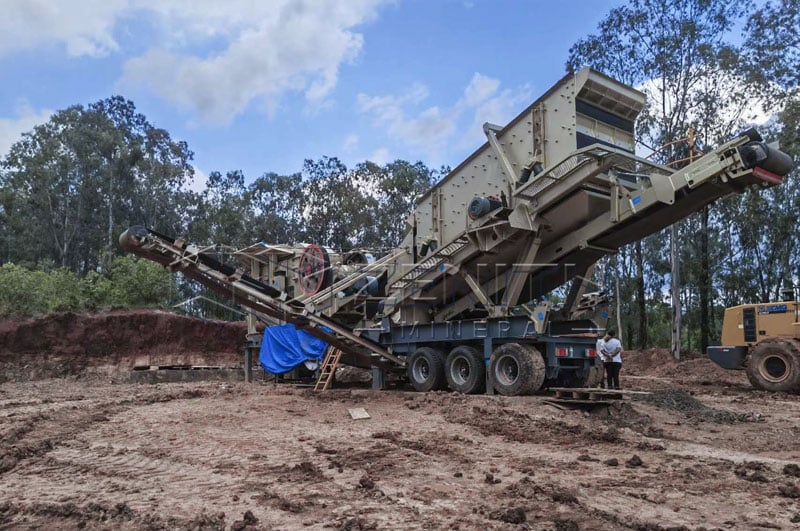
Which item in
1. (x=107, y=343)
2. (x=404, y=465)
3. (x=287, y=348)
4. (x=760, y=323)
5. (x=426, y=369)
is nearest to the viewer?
(x=404, y=465)

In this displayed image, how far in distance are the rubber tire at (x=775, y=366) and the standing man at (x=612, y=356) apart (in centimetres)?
475

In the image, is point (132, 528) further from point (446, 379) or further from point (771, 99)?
point (771, 99)

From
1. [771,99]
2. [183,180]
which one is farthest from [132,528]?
[183,180]

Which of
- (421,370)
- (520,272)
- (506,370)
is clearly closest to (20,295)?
(421,370)

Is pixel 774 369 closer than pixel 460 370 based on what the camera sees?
No

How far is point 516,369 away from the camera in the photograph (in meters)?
12.0

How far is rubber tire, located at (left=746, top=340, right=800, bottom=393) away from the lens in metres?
14.1

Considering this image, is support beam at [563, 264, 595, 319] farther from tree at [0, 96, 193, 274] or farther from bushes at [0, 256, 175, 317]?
tree at [0, 96, 193, 274]

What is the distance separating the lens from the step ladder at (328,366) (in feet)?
50.0

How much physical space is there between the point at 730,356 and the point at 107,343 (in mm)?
20698

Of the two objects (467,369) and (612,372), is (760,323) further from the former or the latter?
(467,369)

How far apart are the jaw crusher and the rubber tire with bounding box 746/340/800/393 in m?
4.57

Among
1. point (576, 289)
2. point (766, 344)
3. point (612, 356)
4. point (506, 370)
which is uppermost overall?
point (576, 289)

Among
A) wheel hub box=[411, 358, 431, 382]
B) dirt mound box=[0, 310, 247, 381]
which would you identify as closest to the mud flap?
wheel hub box=[411, 358, 431, 382]
